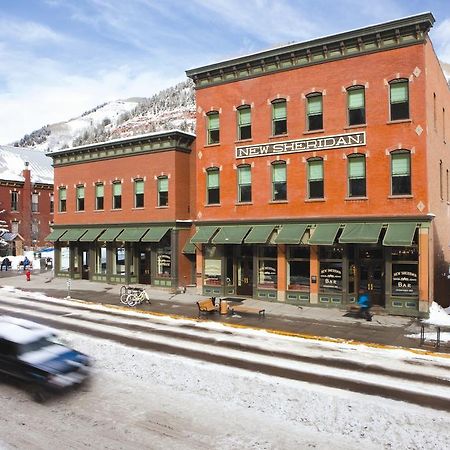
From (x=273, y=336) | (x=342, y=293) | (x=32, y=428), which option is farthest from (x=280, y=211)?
(x=32, y=428)

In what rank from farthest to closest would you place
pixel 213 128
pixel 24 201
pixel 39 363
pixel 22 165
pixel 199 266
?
pixel 22 165 → pixel 24 201 → pixel 199 266 → pixel 213 128 → pixel 39 363

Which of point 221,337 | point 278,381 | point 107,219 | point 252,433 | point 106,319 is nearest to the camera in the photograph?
point 252,433

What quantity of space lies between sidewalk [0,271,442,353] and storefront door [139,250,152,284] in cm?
148

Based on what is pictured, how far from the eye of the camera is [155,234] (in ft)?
108

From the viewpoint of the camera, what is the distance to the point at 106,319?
23.2 metres

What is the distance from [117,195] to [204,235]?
33.6 feet

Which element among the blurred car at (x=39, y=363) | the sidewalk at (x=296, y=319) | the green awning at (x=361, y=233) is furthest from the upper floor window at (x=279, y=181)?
the blurred car at (x=39, y=363)

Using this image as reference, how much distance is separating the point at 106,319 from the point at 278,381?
12.4 metres

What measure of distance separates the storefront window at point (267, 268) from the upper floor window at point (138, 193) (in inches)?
447

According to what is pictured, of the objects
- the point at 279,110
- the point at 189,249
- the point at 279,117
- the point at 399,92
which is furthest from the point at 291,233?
the point at 399,92

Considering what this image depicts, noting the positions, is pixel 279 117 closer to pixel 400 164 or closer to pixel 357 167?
pixel 357 167

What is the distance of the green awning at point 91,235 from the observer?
36622 mm

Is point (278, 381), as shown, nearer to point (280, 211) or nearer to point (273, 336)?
point (273, 336)

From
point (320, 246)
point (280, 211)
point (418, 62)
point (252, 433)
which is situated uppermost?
point (418, 62)
